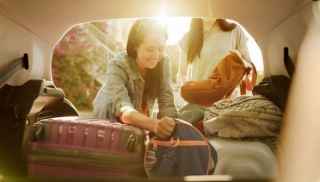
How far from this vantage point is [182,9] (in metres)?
1.05

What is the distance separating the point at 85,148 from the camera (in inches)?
39.3

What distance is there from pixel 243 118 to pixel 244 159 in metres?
0.09

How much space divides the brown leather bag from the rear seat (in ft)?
0.32

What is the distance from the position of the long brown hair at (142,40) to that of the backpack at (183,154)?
102 millimetres

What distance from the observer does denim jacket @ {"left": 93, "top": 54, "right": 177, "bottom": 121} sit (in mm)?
1015

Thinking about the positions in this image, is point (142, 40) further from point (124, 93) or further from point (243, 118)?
point (243, 118)

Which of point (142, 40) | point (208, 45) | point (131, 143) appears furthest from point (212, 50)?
point (131, 143)

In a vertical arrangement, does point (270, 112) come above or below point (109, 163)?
above

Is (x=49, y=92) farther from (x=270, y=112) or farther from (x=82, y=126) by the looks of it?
(x=270, y=112)

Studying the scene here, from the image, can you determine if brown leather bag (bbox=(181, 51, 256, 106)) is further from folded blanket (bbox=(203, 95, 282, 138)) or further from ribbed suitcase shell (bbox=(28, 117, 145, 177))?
ribbed suitcase shell (bbox=(28, 117, 145, 177))

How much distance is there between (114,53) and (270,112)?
374 millimetres

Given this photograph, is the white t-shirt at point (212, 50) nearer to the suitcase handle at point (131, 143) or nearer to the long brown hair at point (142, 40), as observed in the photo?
the long brown hair at point (142, 40)

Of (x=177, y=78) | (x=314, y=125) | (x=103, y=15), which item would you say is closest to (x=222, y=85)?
(x=177, y=78)

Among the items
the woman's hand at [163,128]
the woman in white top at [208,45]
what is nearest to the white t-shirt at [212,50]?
the woman in white top at [208,45]
